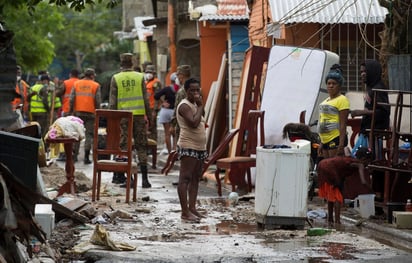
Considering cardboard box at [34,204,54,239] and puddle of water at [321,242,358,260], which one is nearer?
puddle of water at [321,242,358,260]

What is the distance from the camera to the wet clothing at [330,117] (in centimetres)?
1349

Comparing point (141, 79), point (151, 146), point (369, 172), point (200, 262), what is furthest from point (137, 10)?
point (200, 262)

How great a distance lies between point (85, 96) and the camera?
2280 cm

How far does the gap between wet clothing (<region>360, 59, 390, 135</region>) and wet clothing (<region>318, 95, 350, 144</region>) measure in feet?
1.38

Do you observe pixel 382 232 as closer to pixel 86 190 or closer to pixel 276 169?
pixel 276 169

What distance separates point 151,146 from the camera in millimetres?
21953

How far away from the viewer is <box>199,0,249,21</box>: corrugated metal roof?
23.5 meters

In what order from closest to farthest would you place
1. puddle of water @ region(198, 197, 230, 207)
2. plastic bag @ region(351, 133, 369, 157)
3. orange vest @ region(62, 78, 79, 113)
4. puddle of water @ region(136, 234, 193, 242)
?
puddle of water @ region(136, 234, 193, 242) < plastic bag @ region(351, 133, 369, 157) < puddle of water @ region(198, 197, 230, 207) < orange vest @ region(62, 78, 79, 113)

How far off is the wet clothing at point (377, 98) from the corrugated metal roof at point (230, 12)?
384 inches

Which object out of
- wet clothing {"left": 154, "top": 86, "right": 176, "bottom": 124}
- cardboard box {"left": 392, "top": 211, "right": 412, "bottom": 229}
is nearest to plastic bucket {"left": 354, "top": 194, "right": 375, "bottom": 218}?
cardboard box {"left": 392, "top": 211, "right": 412, "bottom": 229}

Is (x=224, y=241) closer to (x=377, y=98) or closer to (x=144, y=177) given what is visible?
(x=377, y=98)

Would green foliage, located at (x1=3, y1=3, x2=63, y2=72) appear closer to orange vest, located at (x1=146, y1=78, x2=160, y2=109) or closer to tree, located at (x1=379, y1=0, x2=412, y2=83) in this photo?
orange vest, located at (x1=146, y1=78, x2=160, y2=109)

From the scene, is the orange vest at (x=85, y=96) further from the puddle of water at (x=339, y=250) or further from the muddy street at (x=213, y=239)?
the puddle of water at (x=339, y=250)

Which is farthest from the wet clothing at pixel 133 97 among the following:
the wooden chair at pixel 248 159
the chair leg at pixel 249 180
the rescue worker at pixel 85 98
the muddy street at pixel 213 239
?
the rescue worker at pixel 85 98
